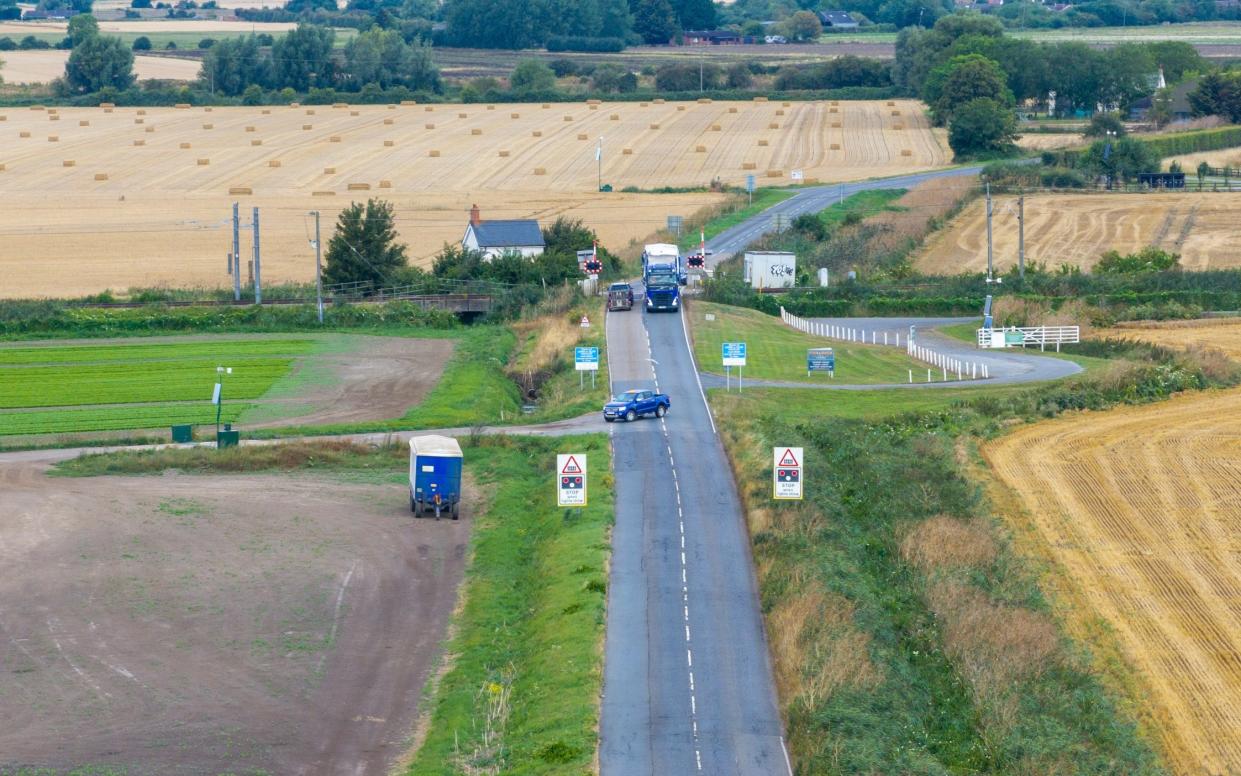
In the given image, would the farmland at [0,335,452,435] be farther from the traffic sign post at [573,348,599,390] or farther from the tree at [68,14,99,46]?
the tree at [68,14,99,46]

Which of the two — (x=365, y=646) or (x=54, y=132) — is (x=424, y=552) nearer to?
(x=365, y=646)

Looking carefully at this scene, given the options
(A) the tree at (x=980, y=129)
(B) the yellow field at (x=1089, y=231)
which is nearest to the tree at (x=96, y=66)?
(A) the tree at (x=980, y=129)

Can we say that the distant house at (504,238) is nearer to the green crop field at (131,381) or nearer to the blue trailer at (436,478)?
the green crop field at (131,381)

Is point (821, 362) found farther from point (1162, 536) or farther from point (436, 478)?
point (1162, 536)

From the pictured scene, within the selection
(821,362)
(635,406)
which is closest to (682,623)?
(635,406)

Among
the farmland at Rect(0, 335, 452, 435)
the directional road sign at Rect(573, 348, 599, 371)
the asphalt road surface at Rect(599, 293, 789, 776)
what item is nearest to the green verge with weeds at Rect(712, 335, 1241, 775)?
the asphalt road surface at Rect(599, 293, 789, 776)

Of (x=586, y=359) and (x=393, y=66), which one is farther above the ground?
(x=393, y=66)
